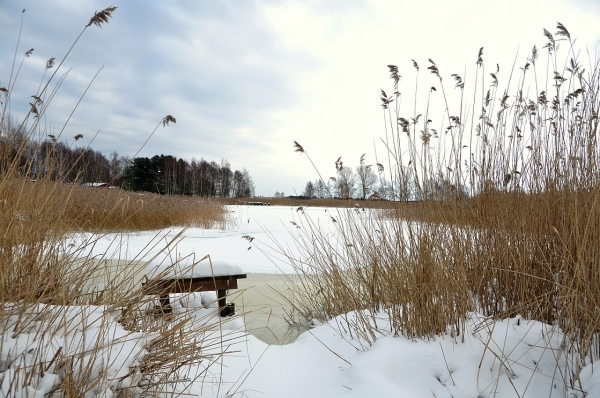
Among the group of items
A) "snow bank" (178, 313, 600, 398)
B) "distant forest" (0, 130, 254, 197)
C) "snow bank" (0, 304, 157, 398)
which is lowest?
"snow bank" (178, 313, 600, 398)

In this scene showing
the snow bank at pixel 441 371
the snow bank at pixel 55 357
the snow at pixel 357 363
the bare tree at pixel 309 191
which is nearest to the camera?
the snow bank at pixel 55 357

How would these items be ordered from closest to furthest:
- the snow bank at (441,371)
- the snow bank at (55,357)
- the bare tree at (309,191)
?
the snow bank at (55,357) → the snow bank at (441,371) → the bare tree at (309,191)

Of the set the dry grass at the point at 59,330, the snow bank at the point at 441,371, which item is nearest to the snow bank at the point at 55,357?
the dry grass at the point at 59,330

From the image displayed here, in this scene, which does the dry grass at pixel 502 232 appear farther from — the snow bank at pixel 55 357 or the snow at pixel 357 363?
the snow bank at pixel 55 357

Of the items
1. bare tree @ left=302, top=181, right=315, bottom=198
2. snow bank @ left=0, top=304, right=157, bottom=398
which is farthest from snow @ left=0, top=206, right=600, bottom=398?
bare tree @ left=302, top=181, right=315, bottom=198

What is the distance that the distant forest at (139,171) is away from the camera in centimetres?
220

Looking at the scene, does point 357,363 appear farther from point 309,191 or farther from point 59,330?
point 309,191

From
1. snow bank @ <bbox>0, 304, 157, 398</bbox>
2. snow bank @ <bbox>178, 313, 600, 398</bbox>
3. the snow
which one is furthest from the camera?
snow bank @ <bbox>178, 313, 600, 398</bbox>

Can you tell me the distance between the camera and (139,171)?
3319cm

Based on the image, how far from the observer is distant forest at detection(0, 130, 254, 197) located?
7.22ft

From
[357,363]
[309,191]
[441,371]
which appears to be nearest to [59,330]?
[357,363]

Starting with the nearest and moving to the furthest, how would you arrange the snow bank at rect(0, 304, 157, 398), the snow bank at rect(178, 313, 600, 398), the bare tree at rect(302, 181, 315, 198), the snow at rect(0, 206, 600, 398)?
the snow bank at rect(0, 304, 157, 398) < the snow at rect(0, 206, 600, 398) < the snow bank at rect(178, 313, 600, 398) < the bare tree at rect(302, 181, 315, 198)

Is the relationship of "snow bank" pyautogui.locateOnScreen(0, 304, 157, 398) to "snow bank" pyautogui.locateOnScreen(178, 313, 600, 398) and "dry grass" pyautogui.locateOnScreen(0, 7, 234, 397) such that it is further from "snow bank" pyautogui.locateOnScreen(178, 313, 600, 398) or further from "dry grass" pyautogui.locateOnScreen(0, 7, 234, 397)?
"snow bank" pyautogui.locateOnScreen(178, 313, 600, 398)

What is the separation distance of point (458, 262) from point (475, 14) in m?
2.11
